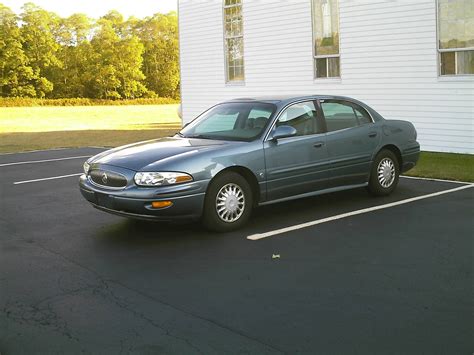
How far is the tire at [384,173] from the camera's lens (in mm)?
9164

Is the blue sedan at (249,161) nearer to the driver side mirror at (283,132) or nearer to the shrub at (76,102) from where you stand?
the driver side mirror at (283,132)

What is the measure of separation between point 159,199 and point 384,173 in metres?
3.62

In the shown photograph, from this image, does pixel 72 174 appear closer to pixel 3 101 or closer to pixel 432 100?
pixel 432 100

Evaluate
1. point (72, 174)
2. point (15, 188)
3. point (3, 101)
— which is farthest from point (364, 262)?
point (3, 101)

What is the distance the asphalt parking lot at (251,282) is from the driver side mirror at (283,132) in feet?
3.29

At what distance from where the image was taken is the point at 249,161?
766 cm

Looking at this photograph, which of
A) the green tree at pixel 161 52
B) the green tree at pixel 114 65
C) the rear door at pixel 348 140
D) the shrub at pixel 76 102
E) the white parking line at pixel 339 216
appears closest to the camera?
the white parking line at pixel 339 216

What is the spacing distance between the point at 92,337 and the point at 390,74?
41.8 feet

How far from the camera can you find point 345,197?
9453mm

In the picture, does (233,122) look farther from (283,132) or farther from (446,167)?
(446,167)

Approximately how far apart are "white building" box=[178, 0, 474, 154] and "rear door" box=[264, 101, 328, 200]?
701cm

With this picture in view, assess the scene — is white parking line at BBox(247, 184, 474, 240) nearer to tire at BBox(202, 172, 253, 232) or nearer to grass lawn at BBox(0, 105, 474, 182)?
tire at BBox(202, 172, 253, 232)

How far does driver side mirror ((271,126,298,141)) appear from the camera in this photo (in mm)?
7871

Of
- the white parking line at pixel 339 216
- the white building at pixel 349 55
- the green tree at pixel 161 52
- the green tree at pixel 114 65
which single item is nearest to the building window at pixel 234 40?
the white building at pixel 349 55
